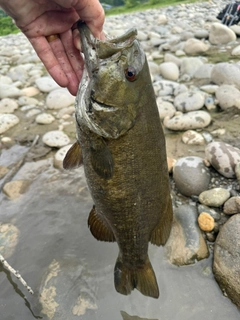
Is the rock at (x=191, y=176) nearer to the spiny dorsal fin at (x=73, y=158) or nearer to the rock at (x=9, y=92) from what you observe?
the spiny dorsal fin at (x=73, y=158)

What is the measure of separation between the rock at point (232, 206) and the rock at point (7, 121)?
15.1 feet

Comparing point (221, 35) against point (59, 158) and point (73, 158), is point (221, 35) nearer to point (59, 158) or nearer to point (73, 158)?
point (59, 158)

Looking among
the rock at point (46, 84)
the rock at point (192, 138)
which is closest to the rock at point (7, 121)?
the rock at point (46, 84)

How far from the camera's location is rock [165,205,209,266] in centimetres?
350

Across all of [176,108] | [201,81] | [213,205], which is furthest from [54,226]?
[201,81]

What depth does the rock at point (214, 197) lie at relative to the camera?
12.7 feet

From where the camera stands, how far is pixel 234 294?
309cm

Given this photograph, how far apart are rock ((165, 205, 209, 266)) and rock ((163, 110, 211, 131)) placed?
200 centimetres

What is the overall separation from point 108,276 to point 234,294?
1.32m

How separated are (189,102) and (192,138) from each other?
114cm

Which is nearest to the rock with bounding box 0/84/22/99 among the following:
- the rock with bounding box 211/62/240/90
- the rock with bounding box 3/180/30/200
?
the rock with bounding box 3/180/30/200

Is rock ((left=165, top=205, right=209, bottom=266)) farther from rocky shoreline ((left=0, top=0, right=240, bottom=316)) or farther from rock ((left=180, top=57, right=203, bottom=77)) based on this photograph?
rock ((left=180, top=57, right=203, bottom=77))

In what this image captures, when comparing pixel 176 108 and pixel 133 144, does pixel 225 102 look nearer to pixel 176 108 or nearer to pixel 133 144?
pixel 176 108

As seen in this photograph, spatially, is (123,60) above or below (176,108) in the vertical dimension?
above
